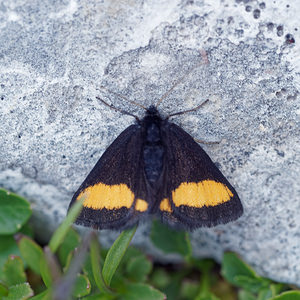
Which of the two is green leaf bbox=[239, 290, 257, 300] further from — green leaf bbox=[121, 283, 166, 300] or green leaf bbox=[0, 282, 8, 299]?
green leaf bbox=[0, 282, 8, 299]

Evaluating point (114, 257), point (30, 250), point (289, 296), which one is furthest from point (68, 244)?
point (289, 296)

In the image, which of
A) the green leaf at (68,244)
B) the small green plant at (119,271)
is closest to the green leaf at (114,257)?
the small green plant at (119,271)

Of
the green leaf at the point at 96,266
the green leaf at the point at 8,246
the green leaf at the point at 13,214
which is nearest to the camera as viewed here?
the green leaf at the point at 96,266

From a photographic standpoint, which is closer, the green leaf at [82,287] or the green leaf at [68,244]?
the green leaf at [82,287]

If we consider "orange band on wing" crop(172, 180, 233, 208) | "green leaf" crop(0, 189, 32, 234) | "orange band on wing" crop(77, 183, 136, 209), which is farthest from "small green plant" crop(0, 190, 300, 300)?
"orange band on wing" crop(172, 180, 233, 208)

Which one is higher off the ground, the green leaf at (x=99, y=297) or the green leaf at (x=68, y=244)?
the green leaf at (x=68, y=244)

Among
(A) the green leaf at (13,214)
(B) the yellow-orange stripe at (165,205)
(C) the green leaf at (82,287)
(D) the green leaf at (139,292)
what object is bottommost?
(D) the green leaf at (139,292)

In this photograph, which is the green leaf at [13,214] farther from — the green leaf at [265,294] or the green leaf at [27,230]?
the green leaf at [265,294]

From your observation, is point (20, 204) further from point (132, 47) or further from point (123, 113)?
point (132, 47)
